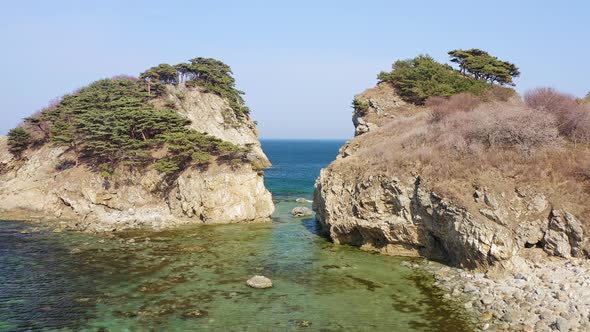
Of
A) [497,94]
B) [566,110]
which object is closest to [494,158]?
[566,110]

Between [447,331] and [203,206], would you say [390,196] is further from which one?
[203,206]

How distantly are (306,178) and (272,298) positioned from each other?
6535 cm

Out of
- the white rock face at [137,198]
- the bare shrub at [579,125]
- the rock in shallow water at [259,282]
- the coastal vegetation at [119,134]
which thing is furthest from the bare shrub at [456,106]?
the rock in shallow water at [259,282]

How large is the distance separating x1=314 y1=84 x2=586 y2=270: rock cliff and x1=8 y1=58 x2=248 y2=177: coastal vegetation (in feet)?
51.2

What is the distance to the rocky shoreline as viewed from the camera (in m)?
18.2

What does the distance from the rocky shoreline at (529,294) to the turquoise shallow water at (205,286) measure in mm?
1324

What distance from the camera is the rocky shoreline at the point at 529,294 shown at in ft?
59.7

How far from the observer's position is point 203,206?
43406 millimetres

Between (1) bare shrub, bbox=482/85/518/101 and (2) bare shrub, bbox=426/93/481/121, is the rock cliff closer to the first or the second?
(2) bare shrub, bbox=426/93/481/121

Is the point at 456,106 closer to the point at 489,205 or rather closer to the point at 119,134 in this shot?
the point at 489,205

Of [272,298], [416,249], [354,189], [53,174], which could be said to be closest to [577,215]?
[416,249]

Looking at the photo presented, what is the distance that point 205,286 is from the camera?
24.5 m

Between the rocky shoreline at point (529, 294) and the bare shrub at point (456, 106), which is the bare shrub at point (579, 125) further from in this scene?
the rocky shoreline at point (529, 294)

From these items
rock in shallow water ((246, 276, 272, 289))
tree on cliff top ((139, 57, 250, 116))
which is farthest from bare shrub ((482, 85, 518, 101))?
tree on cliff top ((139, 57, 250, 116))
